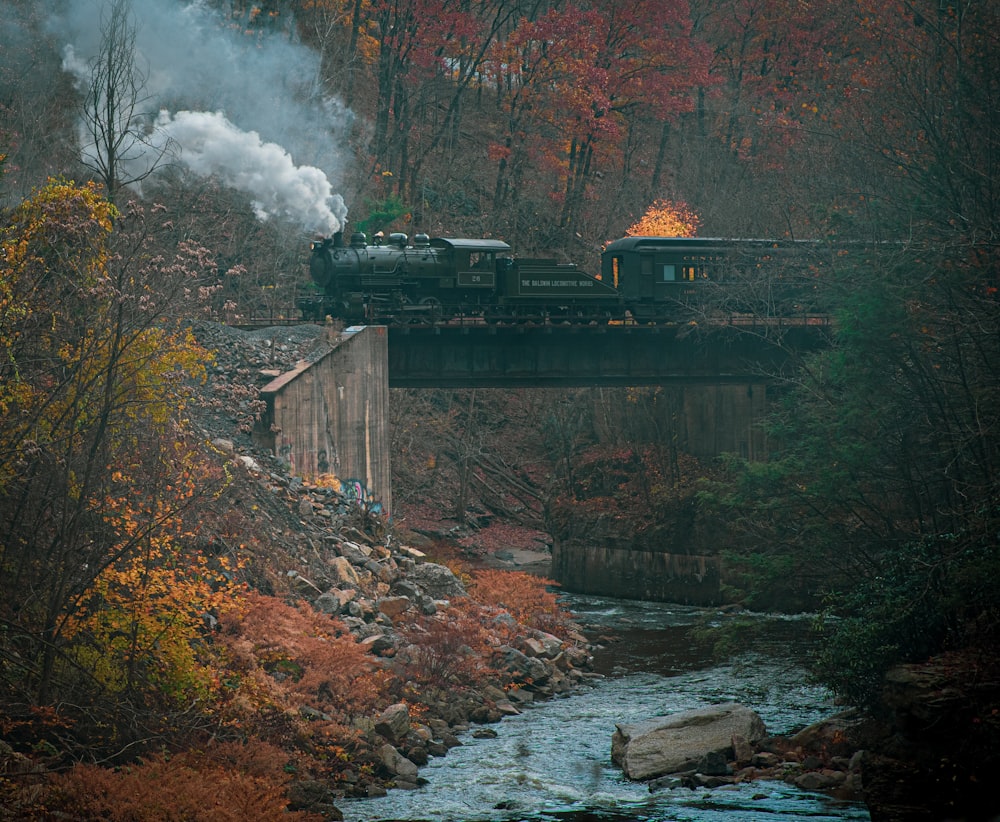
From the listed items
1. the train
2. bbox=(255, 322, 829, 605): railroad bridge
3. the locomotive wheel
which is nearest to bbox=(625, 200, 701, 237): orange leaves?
bbox=(255, 322, 829, 605): railroad bridge

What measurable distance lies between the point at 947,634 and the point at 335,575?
505 inches

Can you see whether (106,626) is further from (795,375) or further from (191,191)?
(191,191)

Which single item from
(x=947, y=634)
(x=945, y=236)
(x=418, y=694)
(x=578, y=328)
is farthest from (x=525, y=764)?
(x=578, y=328)

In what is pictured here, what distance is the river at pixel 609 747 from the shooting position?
1702 centimetres

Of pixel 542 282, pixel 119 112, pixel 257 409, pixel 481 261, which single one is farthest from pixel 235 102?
pixel 257 409

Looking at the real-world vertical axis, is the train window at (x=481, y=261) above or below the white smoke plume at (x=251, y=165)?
below

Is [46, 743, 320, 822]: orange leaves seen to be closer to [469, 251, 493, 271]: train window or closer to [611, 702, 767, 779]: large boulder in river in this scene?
[611, 702, 767, 779]: large boulder in river

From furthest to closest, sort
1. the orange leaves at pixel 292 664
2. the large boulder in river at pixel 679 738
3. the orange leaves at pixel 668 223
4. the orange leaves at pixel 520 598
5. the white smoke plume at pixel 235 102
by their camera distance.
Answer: the orange leaves at pixel 668 223, the white smoke plume at pixel 235 102, the orange leaves at pixel 520 598, the orange leaves at pixel 292 664, the large boulder in river at pixel 679 738

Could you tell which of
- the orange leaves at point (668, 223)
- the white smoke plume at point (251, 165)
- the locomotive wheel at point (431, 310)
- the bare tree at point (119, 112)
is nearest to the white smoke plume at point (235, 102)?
the white smoke plume at point (251, 165)

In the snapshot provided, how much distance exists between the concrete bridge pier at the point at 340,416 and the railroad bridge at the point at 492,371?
0.09 feet

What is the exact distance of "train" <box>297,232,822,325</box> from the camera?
119 ft

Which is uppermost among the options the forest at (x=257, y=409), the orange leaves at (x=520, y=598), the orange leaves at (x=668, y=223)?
the orange leaves at (x=668, y=223)

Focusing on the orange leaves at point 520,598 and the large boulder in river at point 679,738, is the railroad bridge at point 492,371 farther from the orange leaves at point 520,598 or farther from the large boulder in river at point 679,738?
the large boulder in river at point 679,738

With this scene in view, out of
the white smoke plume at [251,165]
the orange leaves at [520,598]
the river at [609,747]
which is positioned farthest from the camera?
the white smoke plume at [251,165]
